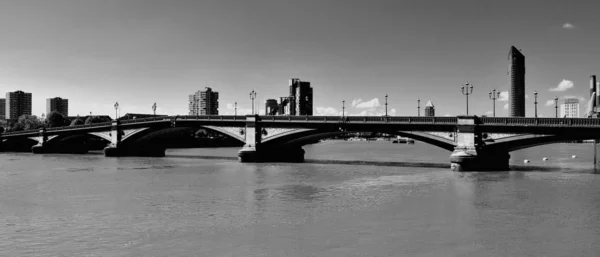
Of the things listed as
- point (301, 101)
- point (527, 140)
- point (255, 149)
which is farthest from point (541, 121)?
point (301, 101)

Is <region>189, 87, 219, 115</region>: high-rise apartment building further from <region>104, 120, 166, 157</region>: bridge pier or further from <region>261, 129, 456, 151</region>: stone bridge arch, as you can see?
<region>261, 129, 456, 151</region>: stone bridge arch

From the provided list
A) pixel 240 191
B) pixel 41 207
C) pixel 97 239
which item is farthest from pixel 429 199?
pixel 41 207

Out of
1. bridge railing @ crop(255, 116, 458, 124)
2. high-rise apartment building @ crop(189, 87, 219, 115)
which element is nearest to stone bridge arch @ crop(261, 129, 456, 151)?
bridge railing @ crop(255, 116, 458, 124)

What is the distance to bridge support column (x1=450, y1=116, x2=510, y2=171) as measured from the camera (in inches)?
1804

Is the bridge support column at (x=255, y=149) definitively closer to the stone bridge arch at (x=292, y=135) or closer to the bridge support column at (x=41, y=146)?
the stone bridge arch at (x=292, y=135)

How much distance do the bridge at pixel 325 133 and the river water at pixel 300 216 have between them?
14.8ft

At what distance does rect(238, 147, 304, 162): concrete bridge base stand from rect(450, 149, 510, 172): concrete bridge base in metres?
22.6

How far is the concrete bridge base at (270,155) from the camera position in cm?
6050


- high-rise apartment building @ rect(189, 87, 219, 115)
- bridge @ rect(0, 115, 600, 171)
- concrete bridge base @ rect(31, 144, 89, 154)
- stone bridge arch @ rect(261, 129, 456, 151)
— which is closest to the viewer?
bridge @ rect(0, 115, 600, 171)

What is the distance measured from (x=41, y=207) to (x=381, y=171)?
3107cm

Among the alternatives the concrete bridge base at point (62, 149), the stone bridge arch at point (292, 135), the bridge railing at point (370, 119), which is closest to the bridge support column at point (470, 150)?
the bridge railing at point (370, 119)

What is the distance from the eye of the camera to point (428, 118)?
49562 millimetres

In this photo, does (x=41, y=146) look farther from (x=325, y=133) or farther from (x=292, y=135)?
(x=325, y=133)

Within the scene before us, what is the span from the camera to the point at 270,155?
62.4 m
